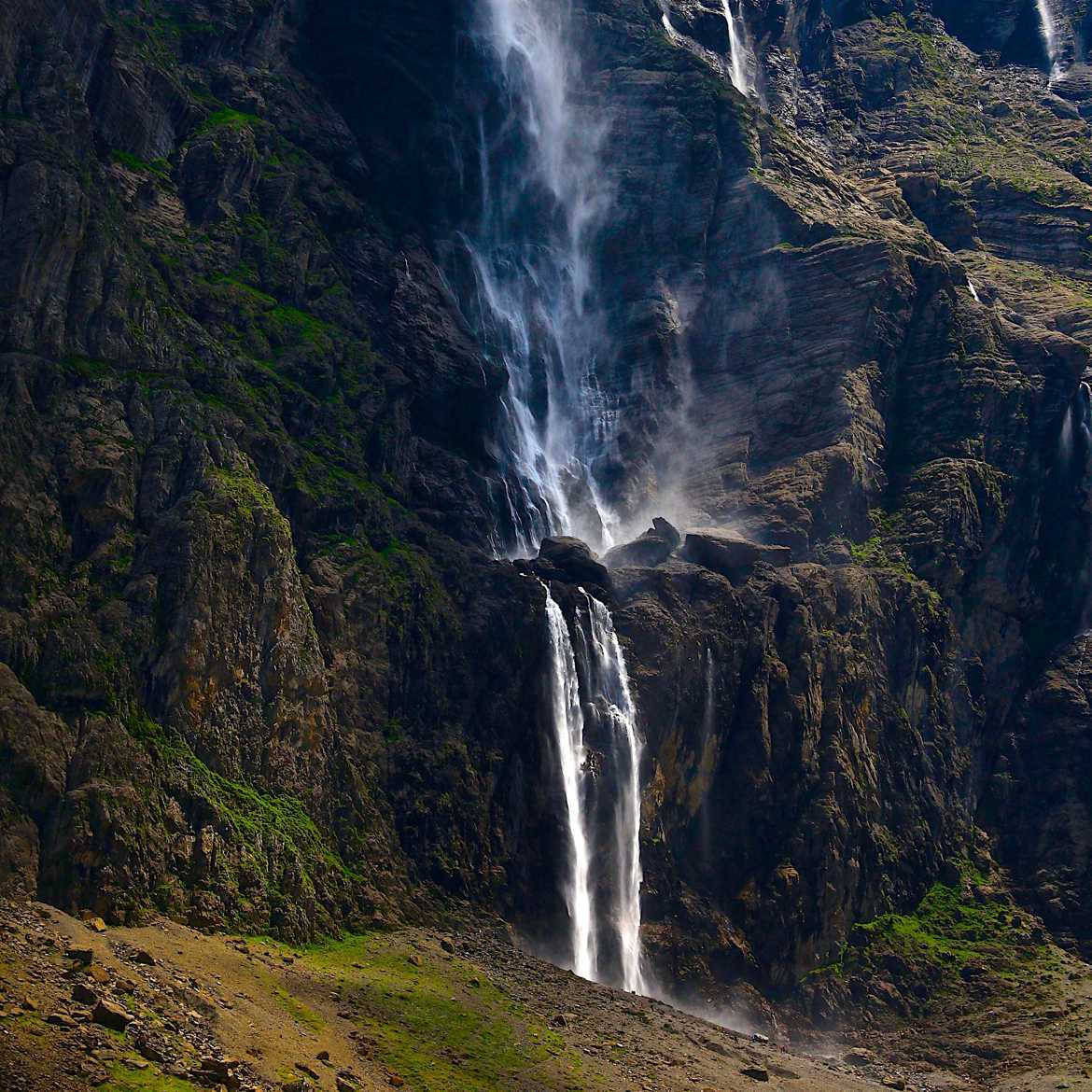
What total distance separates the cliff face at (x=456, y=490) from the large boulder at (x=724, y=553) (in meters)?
0.72

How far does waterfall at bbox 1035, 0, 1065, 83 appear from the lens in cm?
19089

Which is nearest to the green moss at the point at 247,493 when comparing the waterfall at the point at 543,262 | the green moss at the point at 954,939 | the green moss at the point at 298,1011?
the green moss at the point at 298,1011

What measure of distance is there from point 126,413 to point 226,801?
18115 millimetres

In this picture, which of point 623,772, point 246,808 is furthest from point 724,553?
point 246,808

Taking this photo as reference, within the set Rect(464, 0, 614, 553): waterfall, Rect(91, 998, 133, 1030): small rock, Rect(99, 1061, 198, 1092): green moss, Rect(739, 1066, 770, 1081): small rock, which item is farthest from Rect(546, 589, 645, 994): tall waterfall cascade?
Rect(99, 1061, 198, 1092): green moss

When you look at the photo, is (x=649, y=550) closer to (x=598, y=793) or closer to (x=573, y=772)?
(x=573, y=772)

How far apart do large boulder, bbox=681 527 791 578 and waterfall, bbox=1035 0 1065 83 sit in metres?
99.9

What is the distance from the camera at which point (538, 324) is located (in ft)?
422

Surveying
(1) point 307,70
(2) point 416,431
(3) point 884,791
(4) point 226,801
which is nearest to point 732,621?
(3) point 884,791

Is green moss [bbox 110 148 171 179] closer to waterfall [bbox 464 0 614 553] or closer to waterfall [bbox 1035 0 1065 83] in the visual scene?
waterfall [bbox 464 0 614 553]

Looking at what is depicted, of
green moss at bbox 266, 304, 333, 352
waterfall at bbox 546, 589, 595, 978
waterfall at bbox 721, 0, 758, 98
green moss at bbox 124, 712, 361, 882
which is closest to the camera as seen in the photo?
green moss at bbox 124, 712, 361, 882

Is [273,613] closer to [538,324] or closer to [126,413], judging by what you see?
[126,413]

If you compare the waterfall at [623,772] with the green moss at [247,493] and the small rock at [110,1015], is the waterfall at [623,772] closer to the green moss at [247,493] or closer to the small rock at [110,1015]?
the green moss at [247,493]

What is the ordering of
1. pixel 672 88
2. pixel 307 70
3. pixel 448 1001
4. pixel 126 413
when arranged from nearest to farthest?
pixel 448 1001, pixel 126 413, pixel 307 70, pixel 672 88
